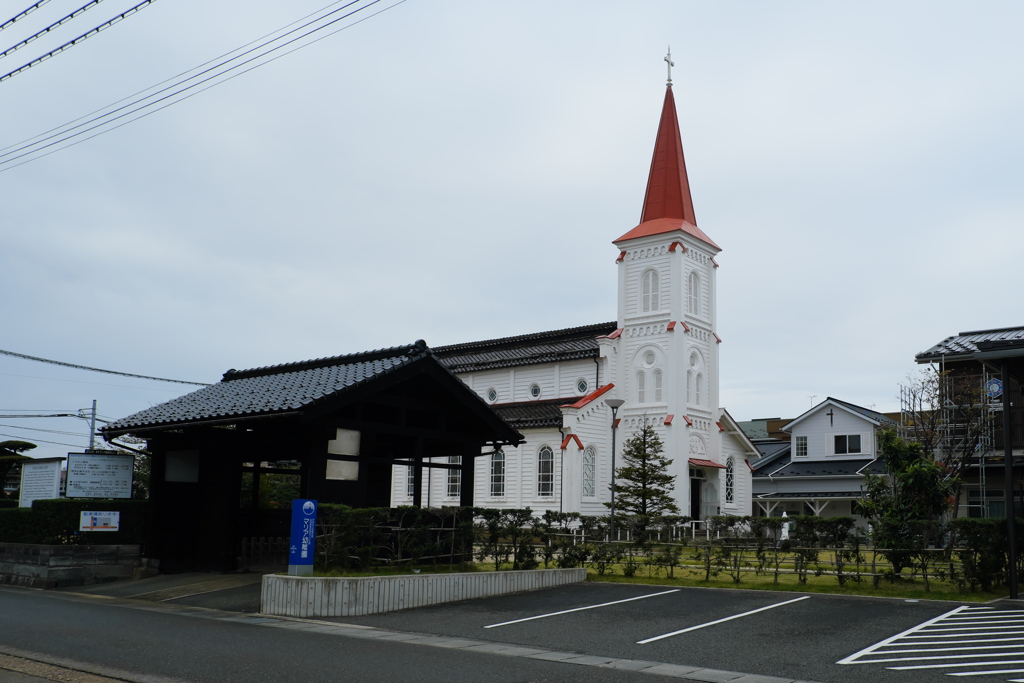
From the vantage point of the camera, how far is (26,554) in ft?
61.4

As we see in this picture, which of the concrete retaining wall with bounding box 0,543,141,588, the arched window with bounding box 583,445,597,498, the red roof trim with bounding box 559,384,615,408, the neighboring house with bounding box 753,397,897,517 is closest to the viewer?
the concrete retaining wall with bounding box 0,543,141,588

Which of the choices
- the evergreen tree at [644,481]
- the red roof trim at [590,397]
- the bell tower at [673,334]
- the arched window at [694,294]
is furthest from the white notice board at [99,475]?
the arched window at [694,294]

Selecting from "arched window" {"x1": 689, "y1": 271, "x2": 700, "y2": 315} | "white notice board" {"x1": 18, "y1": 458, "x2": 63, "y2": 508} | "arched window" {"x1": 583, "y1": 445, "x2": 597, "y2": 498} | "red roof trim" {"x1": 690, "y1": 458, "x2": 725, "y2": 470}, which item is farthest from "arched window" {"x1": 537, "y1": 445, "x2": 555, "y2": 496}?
"white notice board" {"x1": 18, "y1": 458, "x2": 63, "y2": 508}

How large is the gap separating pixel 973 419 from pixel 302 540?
87.9 feet

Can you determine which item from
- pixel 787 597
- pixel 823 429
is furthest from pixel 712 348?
pixel 787 597

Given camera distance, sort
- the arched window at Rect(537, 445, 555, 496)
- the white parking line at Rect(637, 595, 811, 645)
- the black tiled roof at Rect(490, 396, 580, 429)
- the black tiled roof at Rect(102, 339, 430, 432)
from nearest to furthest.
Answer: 1. the white parking line at Rect(637, 595, 811, 645)
2. the black tiled roof at Rect(102, 339, 430, 432)
3. the arched window at Rect(537, 445, 555, 496)
4. the black tiled roof at Rect(490, 396, 580, 429)

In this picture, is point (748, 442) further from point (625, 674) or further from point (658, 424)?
point (625, 674)

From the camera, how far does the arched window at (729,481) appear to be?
41.0 meters

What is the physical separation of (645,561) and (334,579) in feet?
26.0

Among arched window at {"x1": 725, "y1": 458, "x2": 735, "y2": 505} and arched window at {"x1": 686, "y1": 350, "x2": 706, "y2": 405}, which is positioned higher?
arched window at {"x1": 686, "y1": 350, "x2": 706, "y2": 405}

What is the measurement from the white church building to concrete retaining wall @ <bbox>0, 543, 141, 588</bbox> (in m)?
19.8

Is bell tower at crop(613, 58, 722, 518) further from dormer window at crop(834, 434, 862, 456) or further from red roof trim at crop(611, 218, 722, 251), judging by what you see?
dormer window at crop(834, 434, 862, 456)

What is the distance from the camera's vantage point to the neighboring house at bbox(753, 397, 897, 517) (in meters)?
41.3

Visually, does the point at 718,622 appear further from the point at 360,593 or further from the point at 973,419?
the point at 973,419
